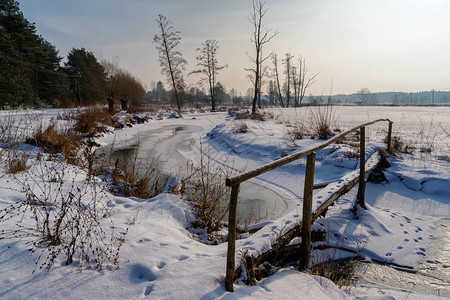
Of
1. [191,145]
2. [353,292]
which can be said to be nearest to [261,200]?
[353,292]

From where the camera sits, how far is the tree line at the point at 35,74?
16609 millimetres

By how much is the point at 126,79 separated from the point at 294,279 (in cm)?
2842

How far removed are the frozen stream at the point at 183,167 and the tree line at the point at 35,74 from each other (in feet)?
23.9

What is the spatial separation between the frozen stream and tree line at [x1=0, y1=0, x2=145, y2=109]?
7.28 metres

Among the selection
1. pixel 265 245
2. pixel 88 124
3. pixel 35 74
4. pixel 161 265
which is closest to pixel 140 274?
pixel 161 265

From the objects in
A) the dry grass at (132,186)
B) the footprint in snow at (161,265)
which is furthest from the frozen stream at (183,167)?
the footprint in snow at (161,265)

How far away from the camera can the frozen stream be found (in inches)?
180

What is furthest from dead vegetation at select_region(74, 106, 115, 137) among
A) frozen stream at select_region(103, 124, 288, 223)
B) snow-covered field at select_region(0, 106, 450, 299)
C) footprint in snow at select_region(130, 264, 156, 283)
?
footprint in snow at select_region(130, 264, 156, 283)

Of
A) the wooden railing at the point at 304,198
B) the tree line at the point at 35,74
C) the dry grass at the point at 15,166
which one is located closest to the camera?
the wooden railing at the point at 304,198

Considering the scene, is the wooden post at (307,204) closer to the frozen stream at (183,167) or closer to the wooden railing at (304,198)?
the wooden railing at (304,198)

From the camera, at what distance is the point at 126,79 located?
88.3 feet

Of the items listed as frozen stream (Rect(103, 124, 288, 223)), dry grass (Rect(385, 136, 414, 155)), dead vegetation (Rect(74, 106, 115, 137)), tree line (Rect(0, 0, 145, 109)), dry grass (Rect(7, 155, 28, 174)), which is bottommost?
frozen stream (Rect(103, 124, 288, 223))

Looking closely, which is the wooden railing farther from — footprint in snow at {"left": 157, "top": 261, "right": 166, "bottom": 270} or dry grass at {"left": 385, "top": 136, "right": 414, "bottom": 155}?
Result: dry grass at {"left": 385, "top": 136, "right": 414, "bottom": 155}

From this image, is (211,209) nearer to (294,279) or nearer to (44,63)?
(294,279)
